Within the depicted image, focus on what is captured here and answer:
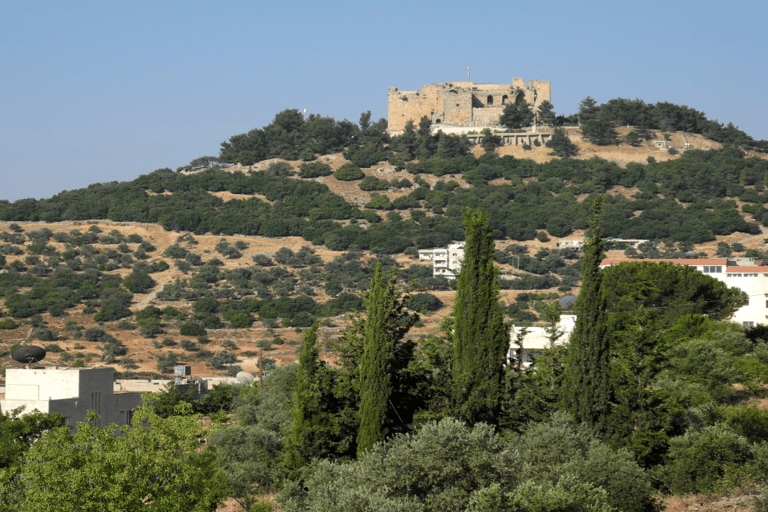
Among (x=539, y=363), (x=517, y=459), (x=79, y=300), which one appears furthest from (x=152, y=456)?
(x=79, y=300)

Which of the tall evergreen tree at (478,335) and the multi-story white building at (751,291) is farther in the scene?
→ the multi-story white building at (751,291)

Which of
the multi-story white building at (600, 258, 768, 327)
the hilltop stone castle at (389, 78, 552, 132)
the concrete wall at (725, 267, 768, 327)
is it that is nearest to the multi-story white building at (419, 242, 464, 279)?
the multi-story white building at (600, 258, 768, 327)

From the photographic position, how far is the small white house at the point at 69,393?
2731 cm

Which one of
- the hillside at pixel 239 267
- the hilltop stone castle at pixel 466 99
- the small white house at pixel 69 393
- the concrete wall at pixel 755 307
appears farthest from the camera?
the hilltop stone castle at pixel 466 99

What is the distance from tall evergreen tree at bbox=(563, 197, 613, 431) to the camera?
59.0 ft

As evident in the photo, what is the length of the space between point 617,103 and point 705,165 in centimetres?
1675

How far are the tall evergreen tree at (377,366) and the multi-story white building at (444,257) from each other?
2312 inches

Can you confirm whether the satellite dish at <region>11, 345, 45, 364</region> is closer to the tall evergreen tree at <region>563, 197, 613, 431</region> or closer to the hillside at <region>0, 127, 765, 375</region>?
the tall evergreen tree at <region>563, 197, 613, 431</region>

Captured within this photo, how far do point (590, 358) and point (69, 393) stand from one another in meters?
17.1

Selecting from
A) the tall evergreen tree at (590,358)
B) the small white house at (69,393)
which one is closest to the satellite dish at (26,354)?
the small white house at (69,393)

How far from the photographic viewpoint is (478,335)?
1803cm

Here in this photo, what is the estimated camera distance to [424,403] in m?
17.8

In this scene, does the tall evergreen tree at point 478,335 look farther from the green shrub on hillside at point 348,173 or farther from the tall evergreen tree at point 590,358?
the green shrub on hillside at point 348,173

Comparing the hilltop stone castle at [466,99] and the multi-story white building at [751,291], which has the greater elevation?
the hilltop stone castle at [466,99]
